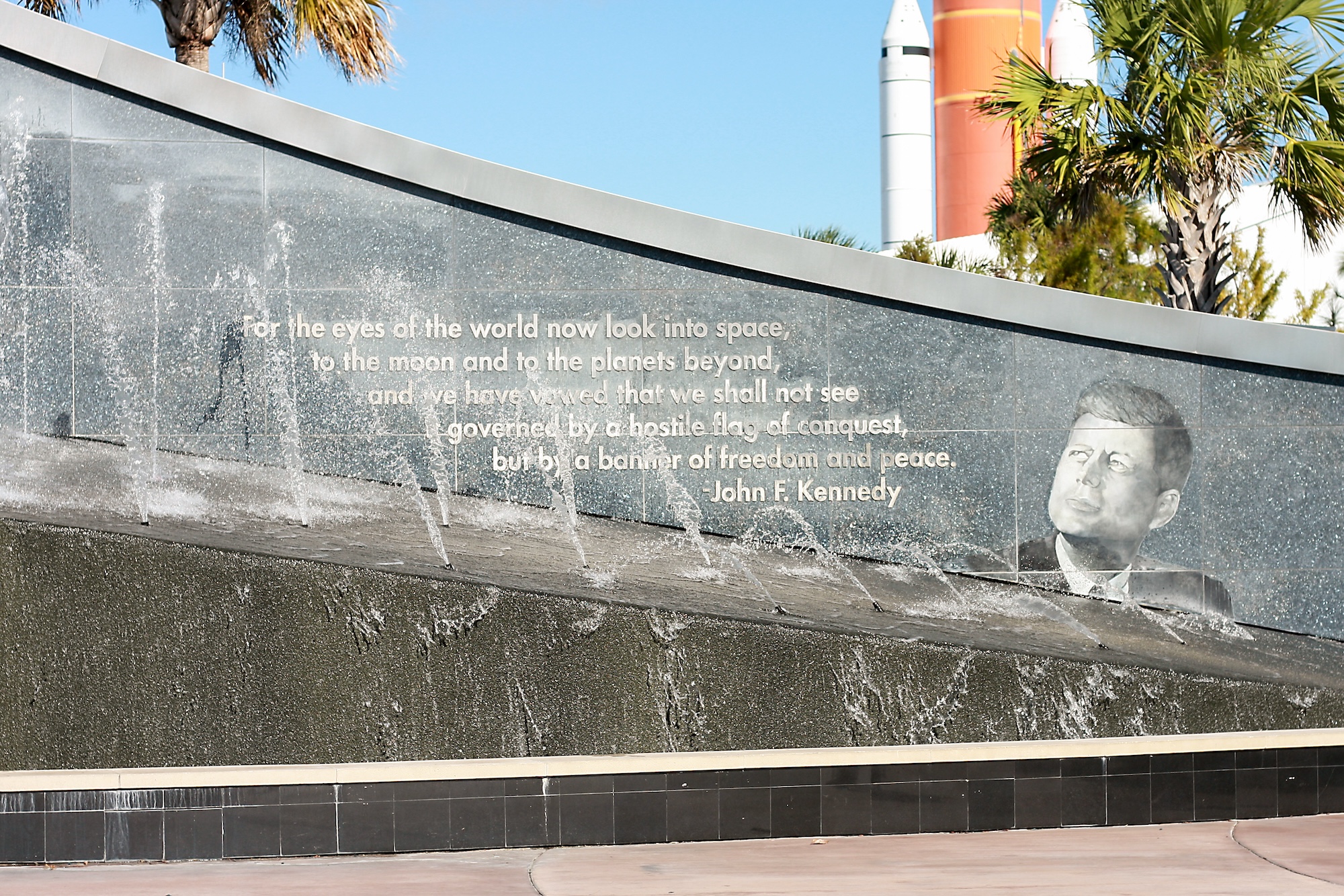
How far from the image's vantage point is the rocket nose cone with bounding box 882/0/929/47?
2547 inches

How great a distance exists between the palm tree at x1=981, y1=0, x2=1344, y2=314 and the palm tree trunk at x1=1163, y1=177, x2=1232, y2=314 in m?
0.01

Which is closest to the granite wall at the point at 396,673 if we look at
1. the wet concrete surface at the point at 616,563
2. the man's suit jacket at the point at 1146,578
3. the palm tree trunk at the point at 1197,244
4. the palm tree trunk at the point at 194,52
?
the wet concrete surface at the point at 616,563

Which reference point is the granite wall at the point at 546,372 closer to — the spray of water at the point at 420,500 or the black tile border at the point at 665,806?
the spray of water at the point at 420,500

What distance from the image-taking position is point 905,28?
214 feet

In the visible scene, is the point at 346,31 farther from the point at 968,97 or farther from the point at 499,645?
the point at 968,97

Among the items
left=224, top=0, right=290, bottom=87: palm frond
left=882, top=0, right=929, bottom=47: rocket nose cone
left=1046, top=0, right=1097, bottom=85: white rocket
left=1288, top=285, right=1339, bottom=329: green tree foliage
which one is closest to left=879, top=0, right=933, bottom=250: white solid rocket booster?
left=882, top=0, right=929, bottom=47: rocket nose cone

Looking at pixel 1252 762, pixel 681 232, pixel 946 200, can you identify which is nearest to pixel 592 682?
pixel 681 232

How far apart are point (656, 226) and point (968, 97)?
2346 inches

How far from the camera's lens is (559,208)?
8.28 metres

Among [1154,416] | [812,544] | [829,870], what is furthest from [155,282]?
[1154,416]

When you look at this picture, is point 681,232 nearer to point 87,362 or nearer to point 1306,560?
point 87,362

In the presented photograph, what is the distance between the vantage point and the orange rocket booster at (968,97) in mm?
64438

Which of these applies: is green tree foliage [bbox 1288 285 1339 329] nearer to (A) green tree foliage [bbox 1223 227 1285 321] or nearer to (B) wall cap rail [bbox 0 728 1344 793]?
(A) green tree foliage [bbox 1223 227 1285 321]

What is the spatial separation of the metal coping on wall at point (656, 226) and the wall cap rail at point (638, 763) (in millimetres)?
2370
